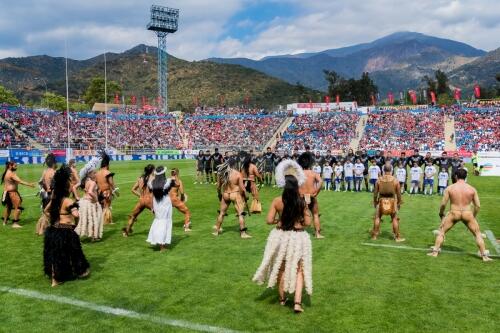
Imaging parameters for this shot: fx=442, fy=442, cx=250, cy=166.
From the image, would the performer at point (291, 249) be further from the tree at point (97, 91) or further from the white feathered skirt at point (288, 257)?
the tree at point (97, 91)

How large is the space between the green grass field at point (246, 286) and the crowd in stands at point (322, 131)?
51168 millimetres

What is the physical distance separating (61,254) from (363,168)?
709 inches

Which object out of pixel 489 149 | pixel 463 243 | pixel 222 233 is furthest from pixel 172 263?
pixel 489 149

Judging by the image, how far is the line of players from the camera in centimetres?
2217

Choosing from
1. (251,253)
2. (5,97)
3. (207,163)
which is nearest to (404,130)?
(207,163)

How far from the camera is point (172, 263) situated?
376 inches

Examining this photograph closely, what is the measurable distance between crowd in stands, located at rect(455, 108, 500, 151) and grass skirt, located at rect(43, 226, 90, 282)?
53.1 m

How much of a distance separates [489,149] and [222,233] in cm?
4825

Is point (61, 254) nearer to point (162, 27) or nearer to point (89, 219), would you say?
point (89, 219)

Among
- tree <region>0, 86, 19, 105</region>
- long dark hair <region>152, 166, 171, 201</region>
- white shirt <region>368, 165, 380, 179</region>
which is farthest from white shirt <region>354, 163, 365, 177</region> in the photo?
tree <region>0, 86, 19, 105</region>

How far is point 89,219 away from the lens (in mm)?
11305

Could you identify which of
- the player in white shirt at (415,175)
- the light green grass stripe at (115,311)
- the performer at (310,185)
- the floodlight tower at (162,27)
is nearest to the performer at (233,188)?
the performer at (310,185)

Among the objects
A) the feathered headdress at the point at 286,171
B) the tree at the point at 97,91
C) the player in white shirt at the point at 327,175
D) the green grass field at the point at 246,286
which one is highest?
the tree at the point at 97,91

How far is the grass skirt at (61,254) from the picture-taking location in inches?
317
